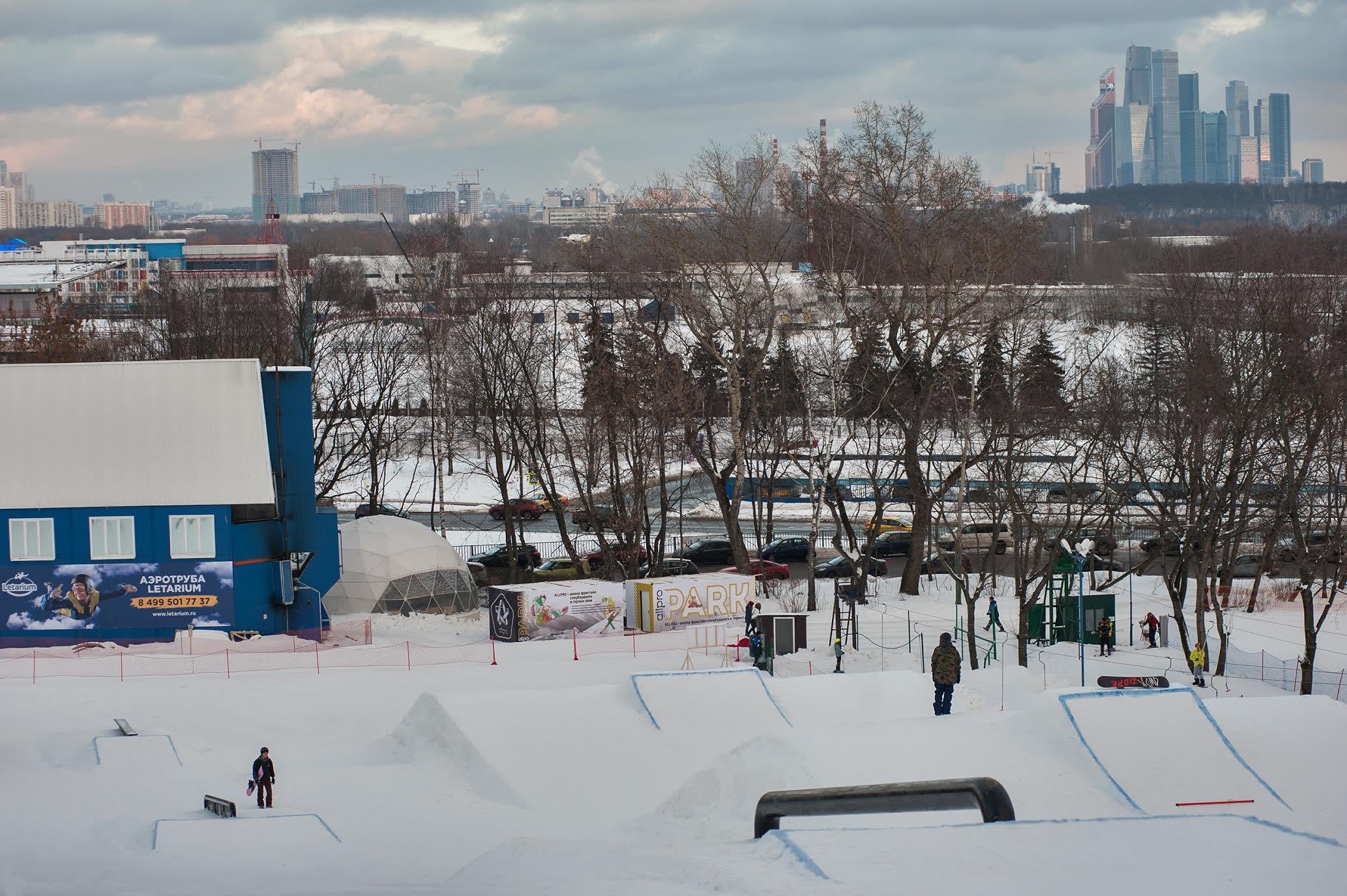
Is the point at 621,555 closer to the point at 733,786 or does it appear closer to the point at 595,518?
the point at 595,518

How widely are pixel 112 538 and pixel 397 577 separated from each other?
6.82 meters

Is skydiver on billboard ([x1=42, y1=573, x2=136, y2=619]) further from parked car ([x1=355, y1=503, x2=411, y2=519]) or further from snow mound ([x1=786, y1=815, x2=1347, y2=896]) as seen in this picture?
snow mound ([x1=786, y1=815, x2=1347, y2=896])

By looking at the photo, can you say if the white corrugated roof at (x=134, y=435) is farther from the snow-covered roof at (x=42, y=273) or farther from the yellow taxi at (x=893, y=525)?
the snow-covered roof at (x=42, y=273)

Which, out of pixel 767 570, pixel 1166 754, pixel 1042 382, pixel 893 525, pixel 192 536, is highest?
pixel 1042 382

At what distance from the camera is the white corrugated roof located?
2984 cm

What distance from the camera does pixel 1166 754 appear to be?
55.8ft

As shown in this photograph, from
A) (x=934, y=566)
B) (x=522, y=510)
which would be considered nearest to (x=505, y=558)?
(x=522, y=510)

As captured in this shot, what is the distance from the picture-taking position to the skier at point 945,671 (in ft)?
65.5

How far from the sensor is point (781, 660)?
26.6 meters

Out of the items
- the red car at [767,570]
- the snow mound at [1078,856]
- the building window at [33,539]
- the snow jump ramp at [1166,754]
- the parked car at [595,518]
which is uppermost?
the building window at [33,539]

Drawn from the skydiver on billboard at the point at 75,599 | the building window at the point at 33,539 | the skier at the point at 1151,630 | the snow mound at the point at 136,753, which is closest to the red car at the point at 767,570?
the skier at the point at 1151,630

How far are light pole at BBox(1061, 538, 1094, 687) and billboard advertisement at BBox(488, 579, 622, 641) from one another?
10509mm

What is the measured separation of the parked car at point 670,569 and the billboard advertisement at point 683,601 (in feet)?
21.7

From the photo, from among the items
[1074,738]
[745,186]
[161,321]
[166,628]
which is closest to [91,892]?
[1074,738]
